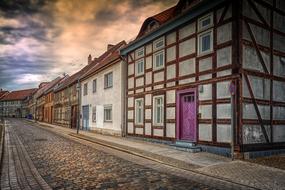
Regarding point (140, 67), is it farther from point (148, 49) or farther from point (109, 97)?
point (109, 97)

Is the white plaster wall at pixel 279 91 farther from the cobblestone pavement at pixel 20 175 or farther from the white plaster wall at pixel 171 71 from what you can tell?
the cobblestone pavement at pixel 20 175

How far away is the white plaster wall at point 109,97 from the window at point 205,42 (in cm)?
844

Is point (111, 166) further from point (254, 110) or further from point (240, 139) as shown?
point (254, 110)

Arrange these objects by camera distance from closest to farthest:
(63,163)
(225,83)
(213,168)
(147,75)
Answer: (213,168)
(63,163)
(225,83)
(147,75)

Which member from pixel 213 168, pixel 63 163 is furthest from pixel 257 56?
pixel 63 163

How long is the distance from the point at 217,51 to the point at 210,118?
2877mm

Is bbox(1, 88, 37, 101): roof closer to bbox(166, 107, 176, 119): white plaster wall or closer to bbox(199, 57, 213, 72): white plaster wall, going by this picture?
bbox(166, 107, 176, 119): white plaster wall

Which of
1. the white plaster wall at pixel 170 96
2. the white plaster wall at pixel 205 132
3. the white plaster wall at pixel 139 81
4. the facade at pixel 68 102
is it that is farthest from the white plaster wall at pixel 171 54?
the facade at pixel 68 102

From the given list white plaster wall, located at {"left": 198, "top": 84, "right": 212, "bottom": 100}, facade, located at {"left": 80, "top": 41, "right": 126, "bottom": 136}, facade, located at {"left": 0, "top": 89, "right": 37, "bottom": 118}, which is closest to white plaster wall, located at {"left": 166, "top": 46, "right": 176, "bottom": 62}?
white plaster wall, located at {"left": 198, "top": 84, "right": 212, "bottom": 100}

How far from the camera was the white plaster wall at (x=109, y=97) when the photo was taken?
67.6 feet

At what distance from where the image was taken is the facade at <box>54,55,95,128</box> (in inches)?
1331

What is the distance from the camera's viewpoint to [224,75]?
11.5 m

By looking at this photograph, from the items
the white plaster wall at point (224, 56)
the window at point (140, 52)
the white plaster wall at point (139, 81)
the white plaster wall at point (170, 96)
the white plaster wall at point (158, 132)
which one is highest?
the window at point (140, 52)

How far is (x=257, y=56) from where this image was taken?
11812 mm
